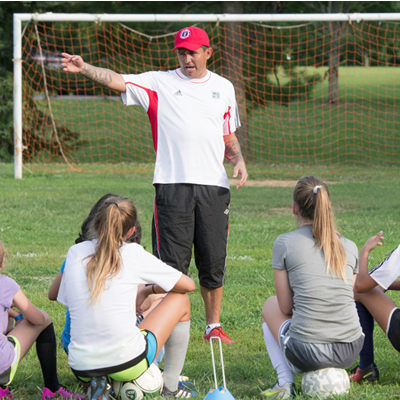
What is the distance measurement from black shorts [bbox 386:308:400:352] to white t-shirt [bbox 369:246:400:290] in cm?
19

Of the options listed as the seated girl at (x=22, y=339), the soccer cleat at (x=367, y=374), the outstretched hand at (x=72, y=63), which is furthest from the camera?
the outstretched hand at (x=72, y=63)

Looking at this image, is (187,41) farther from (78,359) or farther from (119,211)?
(78,359)

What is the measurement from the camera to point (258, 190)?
35.2ft

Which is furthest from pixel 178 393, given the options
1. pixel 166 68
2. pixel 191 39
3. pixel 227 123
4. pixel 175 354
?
pixel 166 68

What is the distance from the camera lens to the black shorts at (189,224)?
4.00 m

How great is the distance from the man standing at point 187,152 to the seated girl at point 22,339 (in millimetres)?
1092

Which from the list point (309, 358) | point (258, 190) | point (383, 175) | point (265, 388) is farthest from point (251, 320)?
point (383, 175)

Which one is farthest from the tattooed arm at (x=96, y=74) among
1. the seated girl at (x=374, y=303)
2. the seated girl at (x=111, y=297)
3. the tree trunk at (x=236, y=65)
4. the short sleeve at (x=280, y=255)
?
the tree trunk at (x=236, y=65)

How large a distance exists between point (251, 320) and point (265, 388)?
1.11m

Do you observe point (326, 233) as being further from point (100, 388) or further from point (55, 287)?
point (55, 287)

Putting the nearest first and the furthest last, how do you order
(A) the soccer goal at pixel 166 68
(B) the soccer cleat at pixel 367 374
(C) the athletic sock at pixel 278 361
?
(C) the athletic sock at pixel 278 361 < (B) the soccer cleat at pixel 367 374 < (A) the soccer goal at pixel 166 68

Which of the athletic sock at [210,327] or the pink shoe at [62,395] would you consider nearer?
the pink shoe at [62,395]

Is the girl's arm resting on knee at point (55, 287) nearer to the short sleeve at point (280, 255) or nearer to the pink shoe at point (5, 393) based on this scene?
the pink shoe at point (5, 393)

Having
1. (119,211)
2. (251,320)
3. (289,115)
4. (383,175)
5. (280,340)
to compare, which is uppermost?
(119,211)
